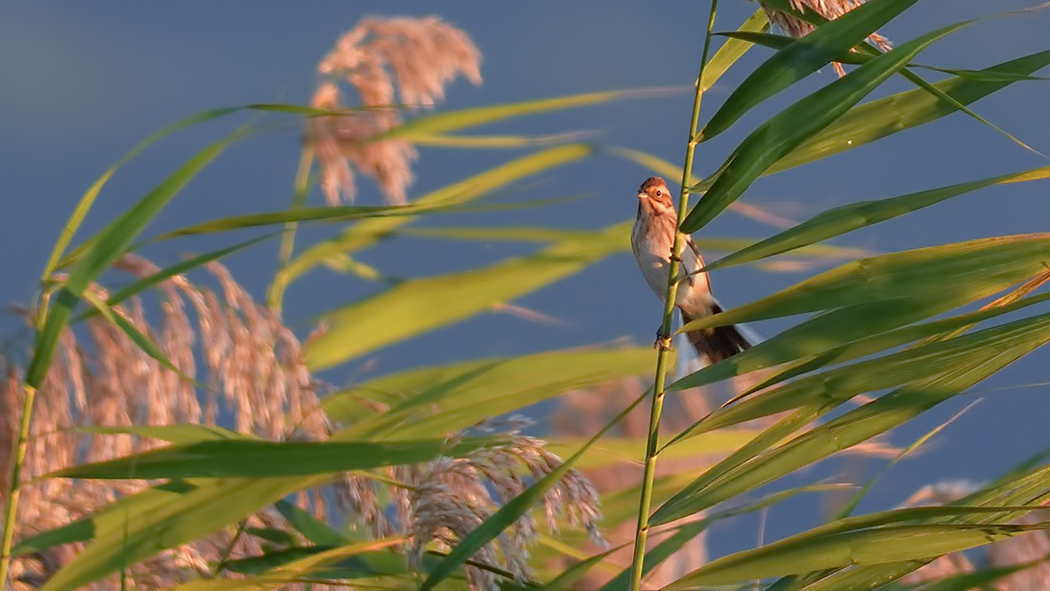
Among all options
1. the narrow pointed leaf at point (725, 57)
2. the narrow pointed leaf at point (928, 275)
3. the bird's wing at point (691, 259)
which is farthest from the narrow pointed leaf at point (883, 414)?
the bird's wing at point (691, 259)

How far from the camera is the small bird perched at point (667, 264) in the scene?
1.99 meters

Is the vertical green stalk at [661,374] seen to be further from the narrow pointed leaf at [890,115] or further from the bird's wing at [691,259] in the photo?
the bird's wing at [691,259]

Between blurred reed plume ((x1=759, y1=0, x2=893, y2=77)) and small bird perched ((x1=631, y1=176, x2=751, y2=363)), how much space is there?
0.72 metres

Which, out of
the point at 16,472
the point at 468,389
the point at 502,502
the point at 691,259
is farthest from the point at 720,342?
the point at 16,472

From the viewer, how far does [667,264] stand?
6.55 feet

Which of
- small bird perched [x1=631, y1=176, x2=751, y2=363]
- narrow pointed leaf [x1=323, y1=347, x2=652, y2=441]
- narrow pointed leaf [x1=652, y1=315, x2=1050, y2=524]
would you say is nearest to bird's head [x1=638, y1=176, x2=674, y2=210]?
small bird perched [x1=631, y1=176, x2=751, y2=363]

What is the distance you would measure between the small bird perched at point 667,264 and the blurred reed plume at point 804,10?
0.72m

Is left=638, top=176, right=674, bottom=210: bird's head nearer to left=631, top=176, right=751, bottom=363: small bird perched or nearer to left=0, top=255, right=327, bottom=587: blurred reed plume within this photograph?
left=631, top=176, right=751, bottom=363: small bird perched

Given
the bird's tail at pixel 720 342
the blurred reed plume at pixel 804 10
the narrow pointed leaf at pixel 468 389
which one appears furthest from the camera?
the bird's tail at pixel 720 342

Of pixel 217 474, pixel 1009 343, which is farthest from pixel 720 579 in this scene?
pixel 217 474

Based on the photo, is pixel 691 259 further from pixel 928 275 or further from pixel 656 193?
pixel 928 275

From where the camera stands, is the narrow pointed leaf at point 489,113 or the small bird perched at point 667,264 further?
the small bird perched at point 667,264

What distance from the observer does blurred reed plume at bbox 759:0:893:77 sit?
1.09 m

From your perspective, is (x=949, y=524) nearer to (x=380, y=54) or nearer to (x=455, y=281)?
(x=455, y=281)
